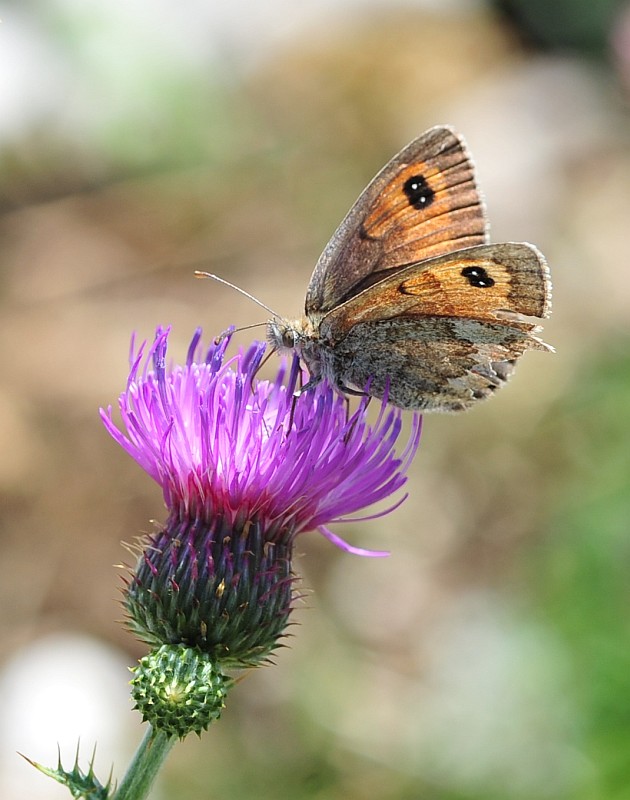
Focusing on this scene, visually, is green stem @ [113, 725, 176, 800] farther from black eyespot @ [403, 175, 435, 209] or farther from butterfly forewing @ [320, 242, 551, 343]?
black eyespot @ [403, 175, 435, 209]

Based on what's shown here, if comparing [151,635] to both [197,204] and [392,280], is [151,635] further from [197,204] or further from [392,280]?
[197,204]

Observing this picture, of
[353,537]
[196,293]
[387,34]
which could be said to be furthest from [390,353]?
[387,34]

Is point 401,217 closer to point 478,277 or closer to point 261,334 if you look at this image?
point 478,277

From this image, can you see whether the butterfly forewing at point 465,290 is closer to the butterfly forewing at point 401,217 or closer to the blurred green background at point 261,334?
the butterfly forewing at point 401,217

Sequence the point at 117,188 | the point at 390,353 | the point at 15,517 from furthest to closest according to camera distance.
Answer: the point at 117,188 < the point at 15,517 < the point at 390,353

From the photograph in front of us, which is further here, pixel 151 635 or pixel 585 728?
pixel 585 728

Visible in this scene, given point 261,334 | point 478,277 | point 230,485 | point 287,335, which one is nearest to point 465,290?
point 478,277
